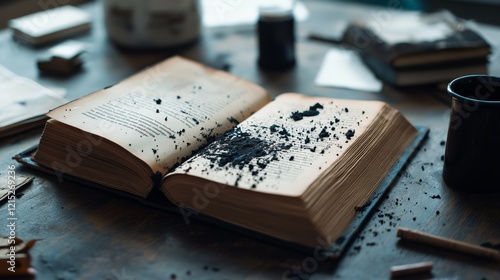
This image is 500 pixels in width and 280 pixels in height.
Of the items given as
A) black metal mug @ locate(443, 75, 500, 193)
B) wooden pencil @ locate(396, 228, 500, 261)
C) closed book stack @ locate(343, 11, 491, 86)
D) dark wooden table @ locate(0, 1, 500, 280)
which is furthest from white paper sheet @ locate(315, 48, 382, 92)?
wooden pencil @ locate(396, 228, 500, 261)

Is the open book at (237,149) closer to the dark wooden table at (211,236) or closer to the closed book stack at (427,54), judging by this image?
the dark wooden table at (211,236)

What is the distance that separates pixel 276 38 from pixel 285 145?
1.71 ft

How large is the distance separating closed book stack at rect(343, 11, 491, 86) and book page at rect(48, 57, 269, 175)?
12.8 inches

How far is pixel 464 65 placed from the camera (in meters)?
1.20

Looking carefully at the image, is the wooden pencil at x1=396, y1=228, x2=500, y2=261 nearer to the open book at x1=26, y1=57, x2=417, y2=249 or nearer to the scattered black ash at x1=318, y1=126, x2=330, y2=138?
the open book at x1=26, y1=57, x2=417, y2=249

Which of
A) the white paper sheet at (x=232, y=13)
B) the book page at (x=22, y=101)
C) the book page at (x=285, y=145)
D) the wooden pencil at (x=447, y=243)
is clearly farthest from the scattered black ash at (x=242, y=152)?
the white paper sheet at (x=232, y=13)

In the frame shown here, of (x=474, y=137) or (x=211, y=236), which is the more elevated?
(x=474, y=137)

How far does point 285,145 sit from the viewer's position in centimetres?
82

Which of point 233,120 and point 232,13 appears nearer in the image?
point 233,120

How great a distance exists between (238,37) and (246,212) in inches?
35.3

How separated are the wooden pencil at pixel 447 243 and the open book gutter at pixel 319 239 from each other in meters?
0.06

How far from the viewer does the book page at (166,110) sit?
83 centimetres

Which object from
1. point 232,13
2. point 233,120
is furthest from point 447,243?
point 232,13

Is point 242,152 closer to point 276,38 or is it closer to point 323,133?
point 323,133
